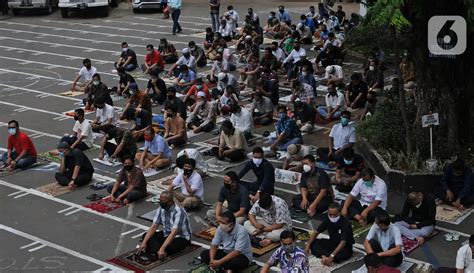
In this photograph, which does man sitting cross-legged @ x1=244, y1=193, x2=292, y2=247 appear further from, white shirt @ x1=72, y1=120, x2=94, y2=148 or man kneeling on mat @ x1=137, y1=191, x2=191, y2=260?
white shirt @ x1=72, y1=120, x2=94, y2=148

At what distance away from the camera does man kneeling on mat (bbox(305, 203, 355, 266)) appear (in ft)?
41.8

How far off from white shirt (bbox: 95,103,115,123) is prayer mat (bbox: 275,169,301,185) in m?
5.61

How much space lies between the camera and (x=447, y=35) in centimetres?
1552

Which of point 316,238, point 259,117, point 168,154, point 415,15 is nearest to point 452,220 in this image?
point 316,238

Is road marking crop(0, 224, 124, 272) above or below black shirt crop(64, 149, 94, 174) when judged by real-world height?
below

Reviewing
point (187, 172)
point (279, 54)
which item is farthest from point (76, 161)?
point (279, 54)

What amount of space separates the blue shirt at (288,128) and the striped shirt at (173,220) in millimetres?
5722

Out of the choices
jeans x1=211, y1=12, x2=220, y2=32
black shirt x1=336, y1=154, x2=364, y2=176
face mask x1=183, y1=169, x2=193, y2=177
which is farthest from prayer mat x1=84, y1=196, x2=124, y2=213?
jeans x1=211, y1=12, x2=220, y2=32

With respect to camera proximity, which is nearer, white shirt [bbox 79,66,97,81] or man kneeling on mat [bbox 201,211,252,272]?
man kneeling on mat [bbox 201,211,252,272]

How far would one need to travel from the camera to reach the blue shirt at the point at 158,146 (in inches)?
704

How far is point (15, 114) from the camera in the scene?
23.3 meters

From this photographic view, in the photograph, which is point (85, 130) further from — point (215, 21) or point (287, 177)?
point (215, 21)

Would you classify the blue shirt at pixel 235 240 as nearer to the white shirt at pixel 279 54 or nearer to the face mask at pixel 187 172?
the face mask at pixel 187 172

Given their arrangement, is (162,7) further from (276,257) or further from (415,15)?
(276,257)
